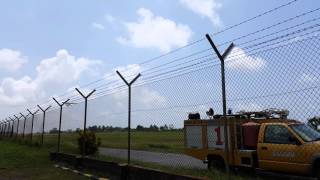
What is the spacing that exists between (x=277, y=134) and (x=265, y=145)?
472 mm

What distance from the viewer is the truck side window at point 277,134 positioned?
492 inches

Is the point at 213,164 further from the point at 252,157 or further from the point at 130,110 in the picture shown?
the point at 130,110

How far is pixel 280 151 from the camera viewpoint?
12500 millimetres

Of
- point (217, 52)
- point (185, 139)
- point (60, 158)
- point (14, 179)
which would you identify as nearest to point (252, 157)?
point (185, 139)

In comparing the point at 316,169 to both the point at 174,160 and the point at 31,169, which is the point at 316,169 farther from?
the point at 31,169

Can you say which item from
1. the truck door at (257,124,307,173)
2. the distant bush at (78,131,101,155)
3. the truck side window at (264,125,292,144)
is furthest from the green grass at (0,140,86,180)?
the truck side window at (264,125,292,144)

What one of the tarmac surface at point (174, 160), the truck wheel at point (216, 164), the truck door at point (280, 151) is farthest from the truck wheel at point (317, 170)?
the tarmac surface at point (174, 160)

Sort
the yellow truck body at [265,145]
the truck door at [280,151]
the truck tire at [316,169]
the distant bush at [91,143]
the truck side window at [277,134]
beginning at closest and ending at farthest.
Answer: the truck tire at [316,169]
the yellow truck body at [265,145]
the truck door at [280,151]
the truck side window at [277,134]
the distant bush at [91,143]

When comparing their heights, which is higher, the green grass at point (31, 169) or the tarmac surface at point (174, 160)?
the tarmac surface at point (174, 160)

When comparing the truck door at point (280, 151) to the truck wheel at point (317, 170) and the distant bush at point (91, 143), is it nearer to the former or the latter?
the truck wheel at point (317, 170)

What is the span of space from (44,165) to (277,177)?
1229 cm

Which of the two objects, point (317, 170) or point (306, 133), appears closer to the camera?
point (317, 170)

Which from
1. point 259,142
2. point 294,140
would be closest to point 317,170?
point 294,140

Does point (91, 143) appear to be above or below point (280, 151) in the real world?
above
